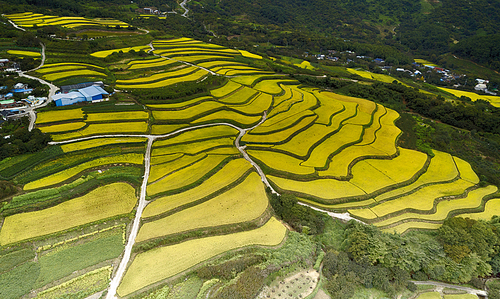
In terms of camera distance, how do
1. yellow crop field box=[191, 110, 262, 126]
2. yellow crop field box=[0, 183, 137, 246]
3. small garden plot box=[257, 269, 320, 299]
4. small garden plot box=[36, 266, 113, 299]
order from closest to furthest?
1. small garden plot box=[36, 266, 113, 299]
2. small garden plot box=[257, 269, 320, 299]
3. yellow crop field box=[0, 183, 137, 246]
4. yellow crop field box=[191, 110, 262, 126]

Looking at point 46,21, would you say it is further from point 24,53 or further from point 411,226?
point 411,226

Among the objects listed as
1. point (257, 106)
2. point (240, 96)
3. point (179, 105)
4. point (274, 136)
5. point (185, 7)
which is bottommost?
point (179, 105)

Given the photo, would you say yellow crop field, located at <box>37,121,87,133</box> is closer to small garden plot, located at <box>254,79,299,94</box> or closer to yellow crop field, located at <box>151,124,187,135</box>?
yellow crop field, located at <box>151,124,187,135</box>

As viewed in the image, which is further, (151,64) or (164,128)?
(151,64)

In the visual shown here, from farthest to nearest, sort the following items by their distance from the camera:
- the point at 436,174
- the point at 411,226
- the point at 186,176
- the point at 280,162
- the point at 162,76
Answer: the point at 162,76, the point at 436,174, the point at 280,162, the point at 186,176, the point at 411,226

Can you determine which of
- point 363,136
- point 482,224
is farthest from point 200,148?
point 482,224

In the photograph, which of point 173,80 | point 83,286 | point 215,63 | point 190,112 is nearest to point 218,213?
point 83,286

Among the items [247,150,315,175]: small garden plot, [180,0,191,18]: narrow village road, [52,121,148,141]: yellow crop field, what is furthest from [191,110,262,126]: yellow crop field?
[180,0,191,18]: narrow village road

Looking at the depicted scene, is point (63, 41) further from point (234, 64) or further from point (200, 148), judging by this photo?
point (200, 148)
